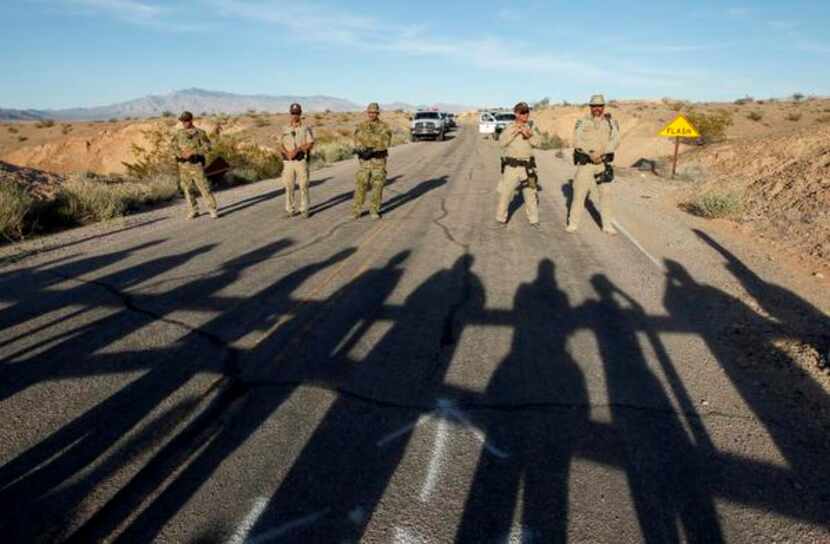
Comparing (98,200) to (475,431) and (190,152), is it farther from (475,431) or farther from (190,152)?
(475,431)

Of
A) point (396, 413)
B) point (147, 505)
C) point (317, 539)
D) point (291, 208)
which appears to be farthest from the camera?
point (291, 208)

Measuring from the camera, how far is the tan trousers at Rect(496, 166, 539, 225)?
9.97m

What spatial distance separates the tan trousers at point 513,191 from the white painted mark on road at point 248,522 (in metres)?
7.99

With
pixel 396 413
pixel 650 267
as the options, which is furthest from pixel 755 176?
pixel 396 413

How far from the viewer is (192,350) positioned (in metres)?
4.95

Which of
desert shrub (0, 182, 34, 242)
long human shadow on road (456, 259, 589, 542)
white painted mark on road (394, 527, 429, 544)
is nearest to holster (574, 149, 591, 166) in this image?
long human shadow on road (456, 259, 589, 542)

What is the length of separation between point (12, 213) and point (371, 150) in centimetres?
656

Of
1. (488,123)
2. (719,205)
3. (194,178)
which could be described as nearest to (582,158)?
(719,205)

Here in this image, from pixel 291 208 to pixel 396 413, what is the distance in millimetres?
8137

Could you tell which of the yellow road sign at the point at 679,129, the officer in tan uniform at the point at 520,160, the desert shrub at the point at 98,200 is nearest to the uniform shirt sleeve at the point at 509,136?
the officer in tan uniform at the point at 520,160

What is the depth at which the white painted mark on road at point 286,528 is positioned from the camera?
2783 millimetres

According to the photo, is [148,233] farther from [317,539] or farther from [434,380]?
[317,539]

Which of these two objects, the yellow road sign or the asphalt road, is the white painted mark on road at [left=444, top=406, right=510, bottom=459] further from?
the yellow road sign

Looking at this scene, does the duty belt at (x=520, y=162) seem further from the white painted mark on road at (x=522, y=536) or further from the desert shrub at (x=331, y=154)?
the desert shrub at (x=331, y=154)
